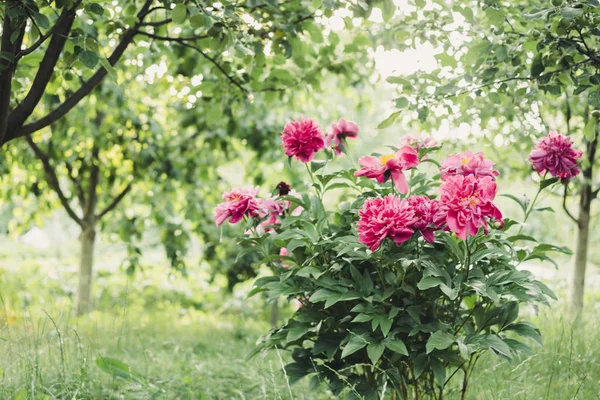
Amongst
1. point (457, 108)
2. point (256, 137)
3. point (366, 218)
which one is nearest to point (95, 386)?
point (366, 218)

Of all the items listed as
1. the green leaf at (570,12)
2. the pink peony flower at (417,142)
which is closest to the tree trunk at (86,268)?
the pink peony flower at (417,142)

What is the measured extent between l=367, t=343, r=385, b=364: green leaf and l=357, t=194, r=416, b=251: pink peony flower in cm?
34

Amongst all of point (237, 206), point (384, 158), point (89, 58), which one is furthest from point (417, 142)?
point (89, 58)

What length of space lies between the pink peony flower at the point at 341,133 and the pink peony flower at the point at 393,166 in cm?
31

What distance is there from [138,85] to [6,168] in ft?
5.35

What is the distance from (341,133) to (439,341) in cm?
88

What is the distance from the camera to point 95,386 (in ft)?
8.27

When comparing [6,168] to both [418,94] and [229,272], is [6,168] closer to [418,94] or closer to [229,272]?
[229,272]

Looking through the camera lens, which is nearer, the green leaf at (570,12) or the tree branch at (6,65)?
the green leaf at (570,12)

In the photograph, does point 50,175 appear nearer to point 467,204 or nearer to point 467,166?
point 467,166

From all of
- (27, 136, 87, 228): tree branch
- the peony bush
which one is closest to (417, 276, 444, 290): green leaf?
the peony bush

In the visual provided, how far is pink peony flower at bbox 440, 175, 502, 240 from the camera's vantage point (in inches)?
67.6

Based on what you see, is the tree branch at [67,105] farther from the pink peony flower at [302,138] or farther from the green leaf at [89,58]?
the pink peony flower at [302,138]

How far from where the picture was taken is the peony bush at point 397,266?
1832 millimetres
